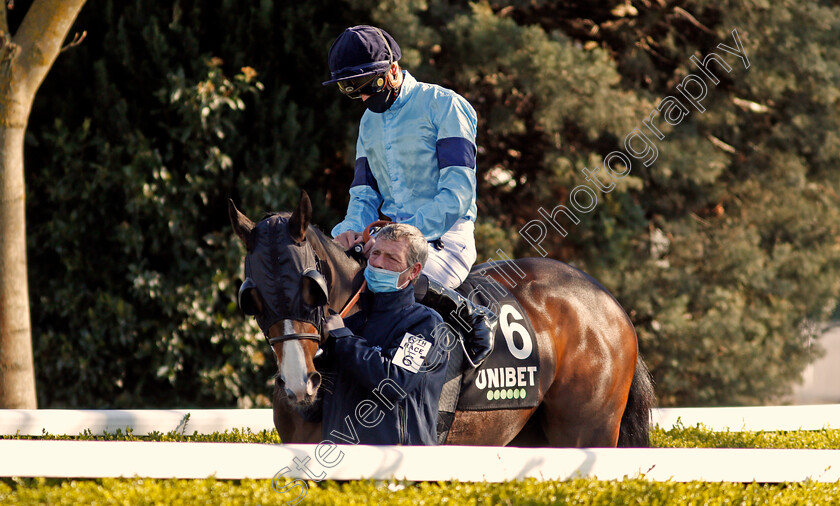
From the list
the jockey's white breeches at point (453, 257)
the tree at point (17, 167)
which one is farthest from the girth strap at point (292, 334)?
the tree at point (17, 167)

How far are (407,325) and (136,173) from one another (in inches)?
183

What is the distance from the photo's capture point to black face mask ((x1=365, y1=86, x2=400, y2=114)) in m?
3.45

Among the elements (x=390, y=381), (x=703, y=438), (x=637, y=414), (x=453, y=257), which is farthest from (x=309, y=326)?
(x=703, y=438)

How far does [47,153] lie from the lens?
23.3 feet

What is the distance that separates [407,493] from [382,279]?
0.74m

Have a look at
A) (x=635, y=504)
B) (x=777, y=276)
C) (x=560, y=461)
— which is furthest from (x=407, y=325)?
(x=777, y=276)

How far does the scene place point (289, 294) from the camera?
2736 millimetres

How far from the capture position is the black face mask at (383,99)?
345cm

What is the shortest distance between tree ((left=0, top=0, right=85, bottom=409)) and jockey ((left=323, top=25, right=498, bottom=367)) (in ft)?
10.6

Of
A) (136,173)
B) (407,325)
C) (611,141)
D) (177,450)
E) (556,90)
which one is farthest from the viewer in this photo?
(611,141)

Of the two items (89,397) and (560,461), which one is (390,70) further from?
(89,397)

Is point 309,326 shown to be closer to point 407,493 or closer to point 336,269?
point 336,269

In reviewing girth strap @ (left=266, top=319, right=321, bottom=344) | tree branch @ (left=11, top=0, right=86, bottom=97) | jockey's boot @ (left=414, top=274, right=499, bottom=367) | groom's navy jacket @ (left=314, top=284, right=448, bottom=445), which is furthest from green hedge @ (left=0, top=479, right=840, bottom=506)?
tree branch @ (left=11, top=0, right=86, bottom=97)

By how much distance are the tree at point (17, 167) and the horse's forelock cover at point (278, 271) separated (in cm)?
374
